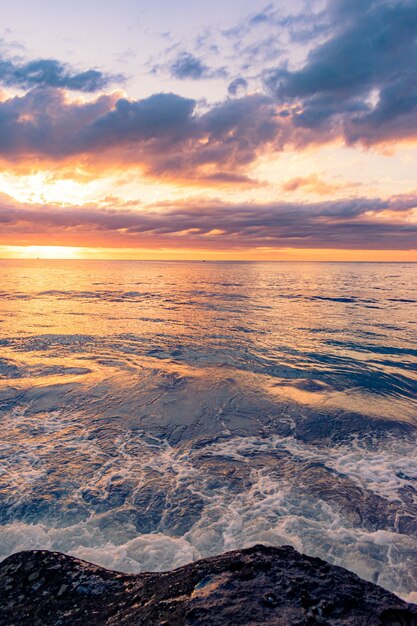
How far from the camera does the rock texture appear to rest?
3566 millimetres

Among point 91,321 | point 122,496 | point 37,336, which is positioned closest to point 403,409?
point 122,496

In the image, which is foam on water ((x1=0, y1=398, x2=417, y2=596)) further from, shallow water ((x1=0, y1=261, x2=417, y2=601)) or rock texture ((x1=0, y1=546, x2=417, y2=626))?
rock texture ((x1=0, y1=546, x2=417, y2=626))

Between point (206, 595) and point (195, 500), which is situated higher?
point (206, 595)

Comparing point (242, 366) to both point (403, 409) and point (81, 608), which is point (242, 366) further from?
point (81, 608)

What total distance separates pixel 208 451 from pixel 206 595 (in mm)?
6505


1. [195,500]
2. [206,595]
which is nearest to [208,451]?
[195,500]

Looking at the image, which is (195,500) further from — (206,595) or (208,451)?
(206,595)

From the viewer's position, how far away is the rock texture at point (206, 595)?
3.57 meters

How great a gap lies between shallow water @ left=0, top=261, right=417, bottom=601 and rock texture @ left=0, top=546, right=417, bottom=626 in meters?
1.88

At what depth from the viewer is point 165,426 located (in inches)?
467

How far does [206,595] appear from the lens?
383 cm

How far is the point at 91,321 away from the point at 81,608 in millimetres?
28328

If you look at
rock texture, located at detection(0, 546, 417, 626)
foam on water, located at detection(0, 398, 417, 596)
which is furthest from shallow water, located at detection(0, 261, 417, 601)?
rock texture, located at detection(0, 546, 417, 626)

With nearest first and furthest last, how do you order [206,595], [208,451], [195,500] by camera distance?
[206,595] → [195,500] → [208,451]
